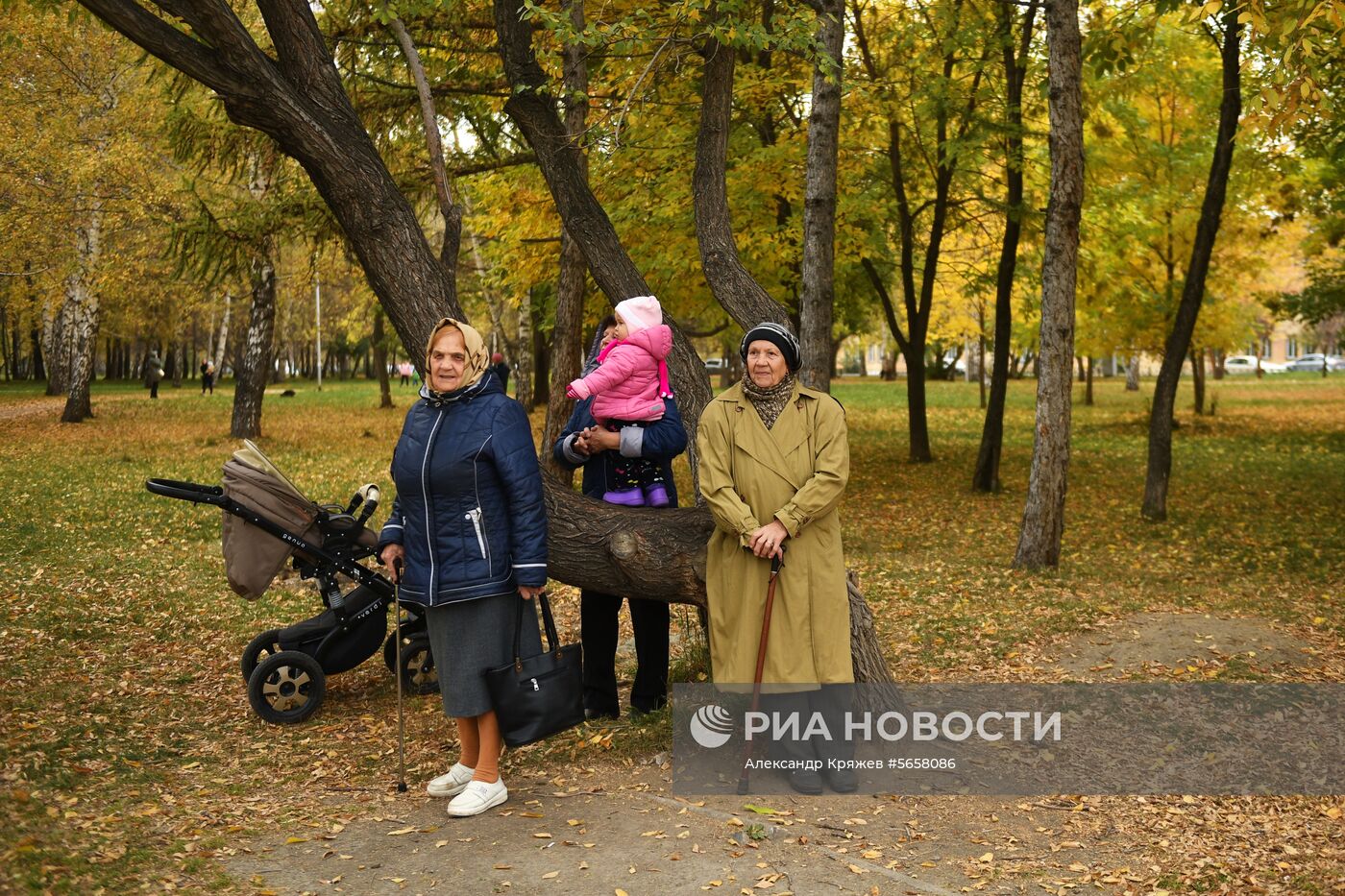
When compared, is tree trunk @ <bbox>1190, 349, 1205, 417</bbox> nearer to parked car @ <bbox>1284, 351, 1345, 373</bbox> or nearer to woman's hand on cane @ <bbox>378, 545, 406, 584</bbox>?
woman's hand on cane @ <bbox>378, 545, 406, 584</bbox>

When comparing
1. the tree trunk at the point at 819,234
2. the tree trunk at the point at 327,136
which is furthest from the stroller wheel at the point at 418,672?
the tree trunk at the point at 819,234

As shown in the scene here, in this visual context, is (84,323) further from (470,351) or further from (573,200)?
(470,351)

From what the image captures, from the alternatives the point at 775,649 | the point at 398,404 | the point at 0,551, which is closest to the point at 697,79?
the point at 0,551

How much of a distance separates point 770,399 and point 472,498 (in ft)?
4.70

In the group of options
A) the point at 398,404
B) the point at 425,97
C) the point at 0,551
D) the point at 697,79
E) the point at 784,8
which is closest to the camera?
the point at 425,97

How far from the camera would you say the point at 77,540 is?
12.1m

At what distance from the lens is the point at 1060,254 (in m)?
10.9

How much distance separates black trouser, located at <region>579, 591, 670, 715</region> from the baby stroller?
98cm

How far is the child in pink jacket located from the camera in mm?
5812

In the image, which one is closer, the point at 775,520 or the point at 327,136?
the point at 775,520

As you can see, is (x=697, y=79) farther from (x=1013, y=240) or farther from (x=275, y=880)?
(x=275, y=880)

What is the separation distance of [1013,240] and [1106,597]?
839 centimetres

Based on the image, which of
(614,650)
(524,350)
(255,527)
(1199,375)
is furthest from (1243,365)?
(255,527)

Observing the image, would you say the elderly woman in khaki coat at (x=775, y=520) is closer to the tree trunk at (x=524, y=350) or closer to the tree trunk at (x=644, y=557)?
the tree trunk at (x=644, y=557)
